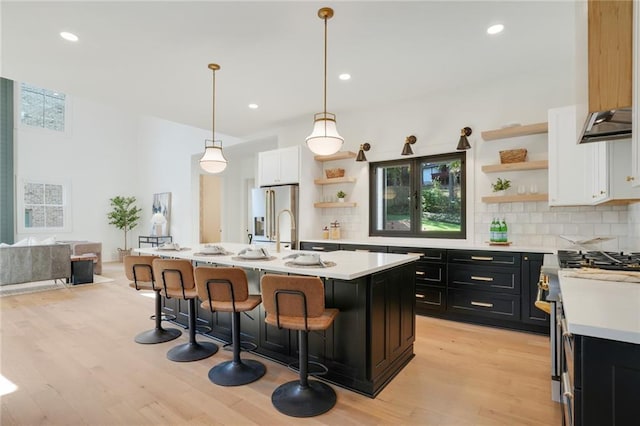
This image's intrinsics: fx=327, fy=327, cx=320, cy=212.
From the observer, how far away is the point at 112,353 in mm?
3055

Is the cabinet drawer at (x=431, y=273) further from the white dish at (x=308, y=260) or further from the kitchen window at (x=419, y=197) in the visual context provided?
the white dish at (x=308, y=260)

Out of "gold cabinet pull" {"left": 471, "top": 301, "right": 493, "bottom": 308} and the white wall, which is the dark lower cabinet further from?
the white wall

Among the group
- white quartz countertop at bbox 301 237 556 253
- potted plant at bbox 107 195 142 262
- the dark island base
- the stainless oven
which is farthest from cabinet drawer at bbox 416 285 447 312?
potted plant at bbox 107 195 142 262

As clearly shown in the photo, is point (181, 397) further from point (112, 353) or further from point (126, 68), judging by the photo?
point (126, 68)

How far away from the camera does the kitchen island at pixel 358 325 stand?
2254mm

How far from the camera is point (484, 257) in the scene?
12.1 feet

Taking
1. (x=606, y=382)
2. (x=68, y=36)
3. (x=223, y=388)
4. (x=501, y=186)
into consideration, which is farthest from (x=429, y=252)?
(x=68, y=36)

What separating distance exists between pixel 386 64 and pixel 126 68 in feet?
9.72

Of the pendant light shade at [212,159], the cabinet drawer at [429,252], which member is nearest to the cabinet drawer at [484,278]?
the cabinet drawer at [429,252]

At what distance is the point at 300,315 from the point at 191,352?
151cm

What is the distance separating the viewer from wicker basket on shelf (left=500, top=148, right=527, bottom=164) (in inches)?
150

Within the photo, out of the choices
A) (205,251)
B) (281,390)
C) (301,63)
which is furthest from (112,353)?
(301,63)

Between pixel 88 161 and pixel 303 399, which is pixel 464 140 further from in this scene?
pixel 88 161

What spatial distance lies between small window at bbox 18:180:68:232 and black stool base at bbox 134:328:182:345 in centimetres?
759
